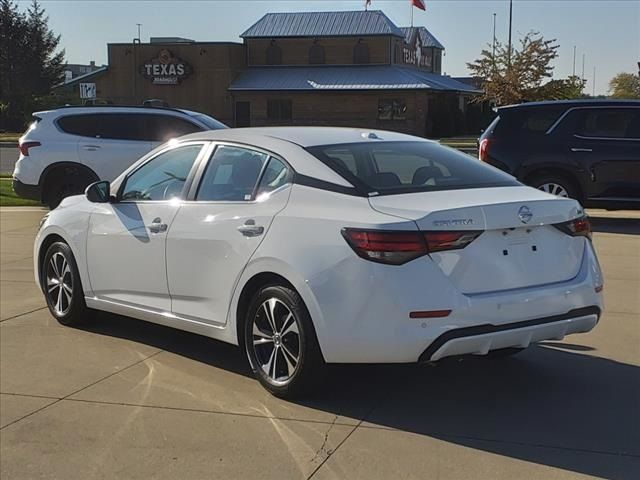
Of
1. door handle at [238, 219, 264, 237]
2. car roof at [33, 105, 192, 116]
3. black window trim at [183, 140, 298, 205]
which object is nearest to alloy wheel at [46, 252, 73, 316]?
black window trim at [183, 140, 298, 205]

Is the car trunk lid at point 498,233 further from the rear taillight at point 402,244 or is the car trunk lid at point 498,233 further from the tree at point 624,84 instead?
the tree at point 624,84

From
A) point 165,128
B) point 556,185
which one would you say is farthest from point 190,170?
point 165,128

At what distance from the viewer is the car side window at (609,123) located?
11.4m

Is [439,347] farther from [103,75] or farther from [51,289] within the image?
[103,75]

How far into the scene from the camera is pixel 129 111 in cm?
1338

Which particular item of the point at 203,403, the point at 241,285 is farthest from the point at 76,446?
the point at 241,285

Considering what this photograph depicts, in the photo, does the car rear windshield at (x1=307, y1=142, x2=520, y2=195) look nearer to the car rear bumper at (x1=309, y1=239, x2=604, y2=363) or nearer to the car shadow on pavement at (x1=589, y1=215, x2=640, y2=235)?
the car rear bumper at (x1=309, y1=239, x2=604, y2=363)

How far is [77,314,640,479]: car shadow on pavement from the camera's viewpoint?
13.3ft

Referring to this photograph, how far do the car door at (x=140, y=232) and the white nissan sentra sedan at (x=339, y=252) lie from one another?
1 cm

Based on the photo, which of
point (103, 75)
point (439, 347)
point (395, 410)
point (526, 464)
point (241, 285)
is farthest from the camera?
point (103, 75)

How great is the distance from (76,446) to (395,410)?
1.77 metres

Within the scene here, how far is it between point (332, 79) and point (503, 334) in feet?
159

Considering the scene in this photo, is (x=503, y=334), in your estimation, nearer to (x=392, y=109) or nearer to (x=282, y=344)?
(x=282, y=344)

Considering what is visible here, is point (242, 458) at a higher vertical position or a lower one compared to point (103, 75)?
lower
